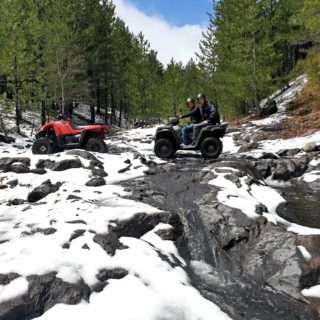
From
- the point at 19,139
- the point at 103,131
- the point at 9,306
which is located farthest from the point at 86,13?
the point at 9,306

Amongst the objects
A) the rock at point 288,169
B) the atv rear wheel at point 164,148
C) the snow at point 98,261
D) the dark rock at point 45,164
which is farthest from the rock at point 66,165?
the rock at point 288,169

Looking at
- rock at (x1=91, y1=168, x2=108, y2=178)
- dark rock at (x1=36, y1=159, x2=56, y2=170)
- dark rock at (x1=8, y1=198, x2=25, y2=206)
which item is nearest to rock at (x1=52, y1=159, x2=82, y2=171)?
dark rock at (x1=36, y1=159, x2=56, y2=170)

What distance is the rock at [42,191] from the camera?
919 centimetres

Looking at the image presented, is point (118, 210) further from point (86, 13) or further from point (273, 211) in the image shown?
point (86, 13)

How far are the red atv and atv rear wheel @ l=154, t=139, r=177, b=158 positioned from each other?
2168mm

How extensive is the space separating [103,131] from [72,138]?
1233mm

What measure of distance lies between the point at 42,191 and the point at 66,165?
2167 millimetres

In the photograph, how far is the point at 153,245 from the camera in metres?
6.71

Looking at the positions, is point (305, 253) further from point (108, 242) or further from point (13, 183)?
point (13, 183)

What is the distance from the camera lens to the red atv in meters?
14.7

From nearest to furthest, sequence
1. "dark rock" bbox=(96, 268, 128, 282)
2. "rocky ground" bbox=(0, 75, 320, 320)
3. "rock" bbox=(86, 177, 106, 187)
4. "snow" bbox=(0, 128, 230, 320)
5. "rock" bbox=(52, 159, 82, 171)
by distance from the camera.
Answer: "snow" bbox=(0, 128, 230, 320) < "rocky ground" bbox=(0, 75, 320, 320) < "dark rock" bbox=(96, 268, 128, 282) < "rock" bbox=(86, 177, 106, 187) < "rock" bbox=(52, 159, 82, 171)

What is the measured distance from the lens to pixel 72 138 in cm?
1491

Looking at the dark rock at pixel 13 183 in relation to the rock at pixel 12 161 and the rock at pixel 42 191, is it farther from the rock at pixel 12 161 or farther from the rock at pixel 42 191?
the rock at pixel 12 161

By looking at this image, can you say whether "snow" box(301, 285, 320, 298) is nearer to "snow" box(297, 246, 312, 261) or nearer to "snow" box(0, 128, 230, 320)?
"snow" box(297, 246, 312, 261)
